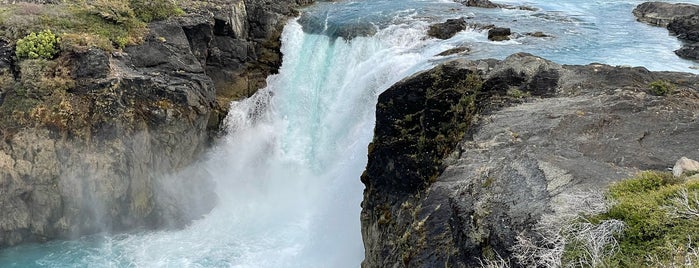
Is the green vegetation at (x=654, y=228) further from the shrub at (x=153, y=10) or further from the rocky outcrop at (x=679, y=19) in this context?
the rocky outcrop at (x=679, y=19)

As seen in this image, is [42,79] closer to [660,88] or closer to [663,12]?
[660,88]

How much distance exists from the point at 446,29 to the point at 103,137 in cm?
1558

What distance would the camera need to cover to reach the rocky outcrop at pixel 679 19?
880 inches

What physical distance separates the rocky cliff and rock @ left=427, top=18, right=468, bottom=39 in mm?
10759

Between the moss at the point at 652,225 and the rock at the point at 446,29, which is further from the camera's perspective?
the rock at the point at 446,29

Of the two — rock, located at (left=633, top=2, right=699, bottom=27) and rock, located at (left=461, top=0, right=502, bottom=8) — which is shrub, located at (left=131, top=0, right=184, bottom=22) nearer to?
rock, located at (left=461, top=0, right=502, bottom=8)

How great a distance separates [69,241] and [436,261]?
584 inches

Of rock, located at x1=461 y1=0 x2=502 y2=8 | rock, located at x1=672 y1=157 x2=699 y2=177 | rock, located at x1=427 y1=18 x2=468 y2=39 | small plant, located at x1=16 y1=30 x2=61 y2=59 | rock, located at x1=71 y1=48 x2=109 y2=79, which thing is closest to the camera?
rock, located at x1=672 y1=157 x2=699 y2=177

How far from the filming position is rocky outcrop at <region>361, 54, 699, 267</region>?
7875 mm

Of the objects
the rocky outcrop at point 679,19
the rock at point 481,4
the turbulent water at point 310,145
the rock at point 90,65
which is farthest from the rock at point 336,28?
the rocky outcrop at point 679,19

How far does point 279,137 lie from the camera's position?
70.1 ft

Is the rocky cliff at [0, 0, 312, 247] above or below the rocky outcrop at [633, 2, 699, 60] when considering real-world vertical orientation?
below

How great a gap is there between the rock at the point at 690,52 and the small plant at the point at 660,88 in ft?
43.2

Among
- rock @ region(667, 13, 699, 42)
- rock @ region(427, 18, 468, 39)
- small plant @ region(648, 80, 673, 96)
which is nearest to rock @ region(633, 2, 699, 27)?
rock @ region(667, 13, 699, 42)
